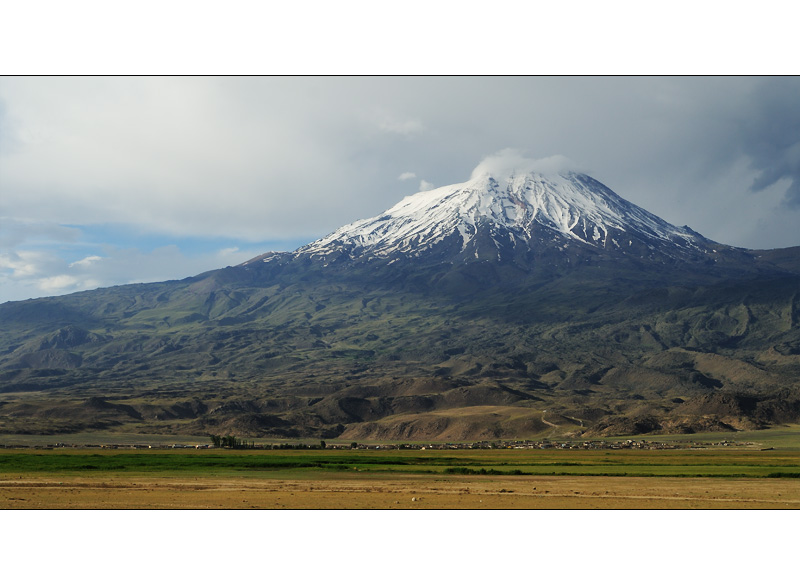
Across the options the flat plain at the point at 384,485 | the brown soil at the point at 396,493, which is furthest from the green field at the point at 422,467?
the brown soil at the point at 396,493

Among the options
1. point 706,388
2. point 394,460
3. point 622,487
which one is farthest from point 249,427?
point 706,388

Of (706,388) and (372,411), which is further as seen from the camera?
(706,388)

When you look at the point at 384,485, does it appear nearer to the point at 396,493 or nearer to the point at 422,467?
the point at 396,493

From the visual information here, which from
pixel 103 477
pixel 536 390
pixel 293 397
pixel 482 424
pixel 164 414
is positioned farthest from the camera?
pixel 536 390

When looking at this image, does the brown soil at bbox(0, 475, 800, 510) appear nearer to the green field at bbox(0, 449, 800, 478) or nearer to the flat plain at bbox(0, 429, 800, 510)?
the flat plain at bbox(0, 429, 800, 510)

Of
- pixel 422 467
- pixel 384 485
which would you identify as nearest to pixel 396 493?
pixel 384 485

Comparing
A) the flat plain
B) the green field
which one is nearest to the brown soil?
the flat plain

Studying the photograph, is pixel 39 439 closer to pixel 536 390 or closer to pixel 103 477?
pixel 103 477

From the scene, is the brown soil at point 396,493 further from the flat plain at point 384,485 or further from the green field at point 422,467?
the green field at point 422,467
